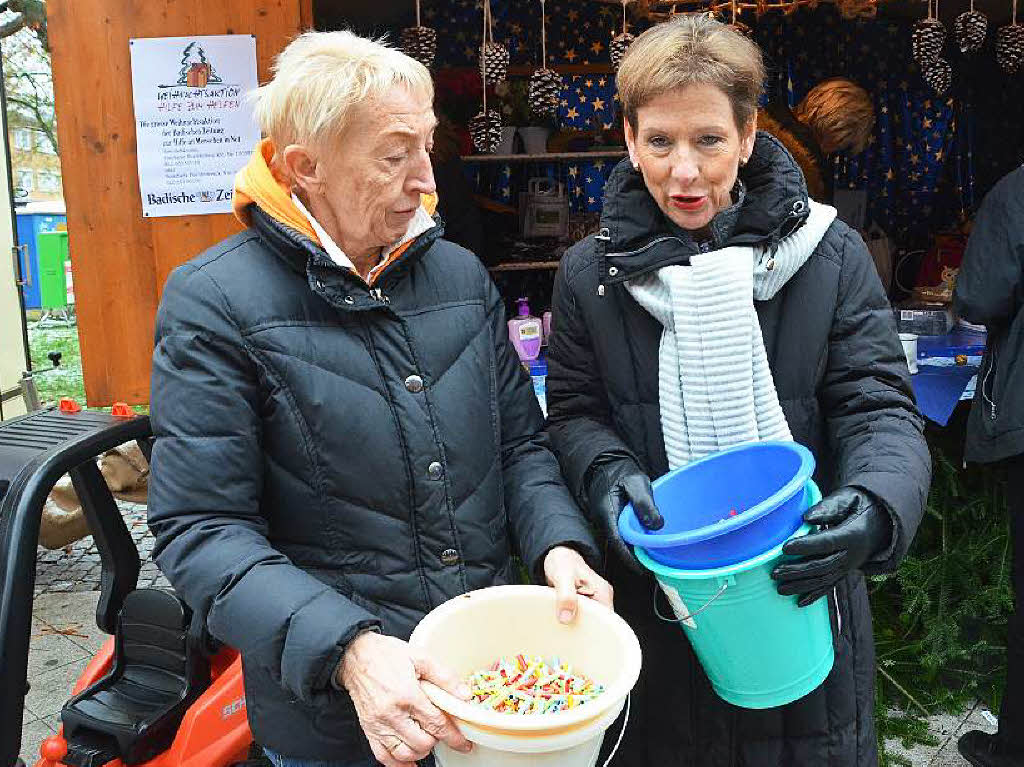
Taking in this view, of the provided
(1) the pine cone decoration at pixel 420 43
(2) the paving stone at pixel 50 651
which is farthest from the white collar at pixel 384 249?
(1) the pine cone decoration at pixel 420 43

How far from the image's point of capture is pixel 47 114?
16641 millimetres

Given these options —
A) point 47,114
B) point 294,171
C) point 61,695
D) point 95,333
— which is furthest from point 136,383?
point 47,114

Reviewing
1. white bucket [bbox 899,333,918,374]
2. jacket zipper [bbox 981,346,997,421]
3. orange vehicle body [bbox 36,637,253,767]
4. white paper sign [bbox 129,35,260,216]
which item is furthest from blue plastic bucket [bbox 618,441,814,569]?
white paper sign [bbox 129,35,260,216]

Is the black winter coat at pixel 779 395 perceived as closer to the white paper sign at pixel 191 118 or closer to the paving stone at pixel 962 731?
the paving stone at pixel 962 731

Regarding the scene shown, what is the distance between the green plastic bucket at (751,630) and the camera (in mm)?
1524

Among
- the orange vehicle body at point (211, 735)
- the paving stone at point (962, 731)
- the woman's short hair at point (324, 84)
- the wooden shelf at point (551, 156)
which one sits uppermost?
the wooden shelf at point (551, 156)

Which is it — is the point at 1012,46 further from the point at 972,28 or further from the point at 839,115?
the point at 839,115

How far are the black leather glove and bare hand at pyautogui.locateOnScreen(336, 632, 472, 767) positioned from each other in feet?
1.54

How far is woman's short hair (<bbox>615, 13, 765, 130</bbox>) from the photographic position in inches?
67.4

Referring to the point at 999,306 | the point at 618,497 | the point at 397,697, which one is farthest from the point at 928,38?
the point at 397,697

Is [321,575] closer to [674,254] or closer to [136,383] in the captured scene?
[674,254]

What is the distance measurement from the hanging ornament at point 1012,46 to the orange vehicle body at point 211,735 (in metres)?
5.88

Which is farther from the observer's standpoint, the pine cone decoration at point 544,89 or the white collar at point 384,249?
the pine cone decoration at point 544,89

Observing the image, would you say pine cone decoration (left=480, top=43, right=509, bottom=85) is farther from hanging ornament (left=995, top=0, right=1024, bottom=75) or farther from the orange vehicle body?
the orange vehicle body
